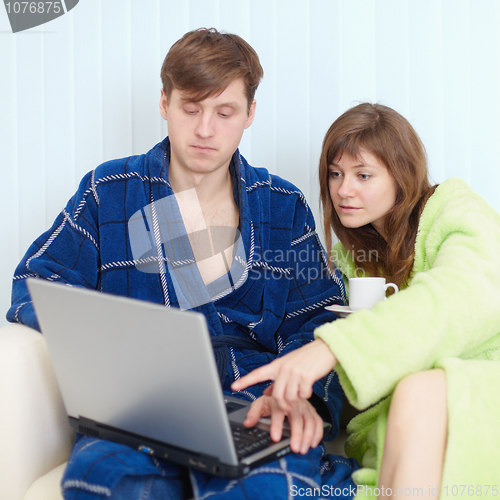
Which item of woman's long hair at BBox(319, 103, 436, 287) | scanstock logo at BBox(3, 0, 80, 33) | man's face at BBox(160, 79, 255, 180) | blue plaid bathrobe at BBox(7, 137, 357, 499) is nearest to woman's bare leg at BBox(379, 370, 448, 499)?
blue plaid bathrobe at BBox(7, 137, 357, 499)

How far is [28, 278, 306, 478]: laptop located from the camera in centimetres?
78

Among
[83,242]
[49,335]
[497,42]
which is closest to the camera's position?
[49,335]

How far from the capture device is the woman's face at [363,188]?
150cm

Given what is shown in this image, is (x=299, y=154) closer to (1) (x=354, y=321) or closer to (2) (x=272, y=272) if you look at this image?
(2) (x=272, y=272)

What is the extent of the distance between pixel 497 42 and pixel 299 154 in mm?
838

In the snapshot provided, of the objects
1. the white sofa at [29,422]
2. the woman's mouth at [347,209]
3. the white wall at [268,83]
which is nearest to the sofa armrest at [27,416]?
the white sofa at [29,422]

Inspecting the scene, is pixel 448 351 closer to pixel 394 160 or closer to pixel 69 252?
pixel 394 160

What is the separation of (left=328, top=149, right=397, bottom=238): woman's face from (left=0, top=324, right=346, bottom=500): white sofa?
36.7 inches

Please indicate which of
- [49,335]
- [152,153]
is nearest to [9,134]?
[152,153]

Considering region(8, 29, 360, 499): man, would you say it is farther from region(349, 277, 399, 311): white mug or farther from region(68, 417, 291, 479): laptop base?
region(68, 417, 291, 479): laptop base

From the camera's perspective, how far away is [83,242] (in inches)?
56.4

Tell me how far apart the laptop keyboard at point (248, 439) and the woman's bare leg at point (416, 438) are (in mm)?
229

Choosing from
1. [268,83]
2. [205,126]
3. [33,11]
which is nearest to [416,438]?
[205,126]

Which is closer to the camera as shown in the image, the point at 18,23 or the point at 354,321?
the point at 354,321
